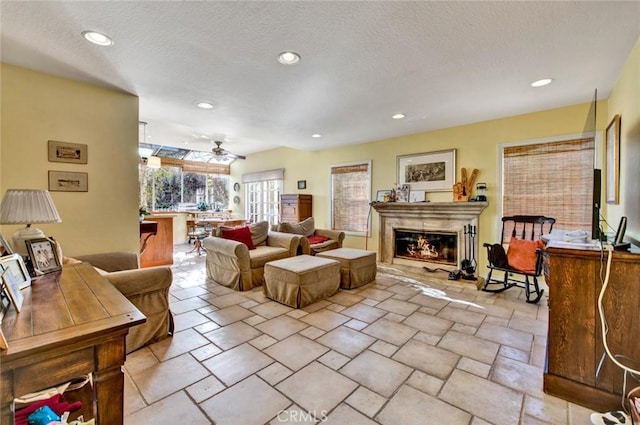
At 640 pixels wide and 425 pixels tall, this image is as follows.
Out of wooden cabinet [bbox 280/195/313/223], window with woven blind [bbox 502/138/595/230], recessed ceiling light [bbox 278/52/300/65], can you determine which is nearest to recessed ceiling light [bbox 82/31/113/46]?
recessed ceiling light [bbox 278/52/300/65]

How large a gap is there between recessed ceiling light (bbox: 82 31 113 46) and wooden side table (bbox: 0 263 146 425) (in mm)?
1909

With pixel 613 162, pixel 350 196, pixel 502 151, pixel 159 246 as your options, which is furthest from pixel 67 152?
pixel 613 162

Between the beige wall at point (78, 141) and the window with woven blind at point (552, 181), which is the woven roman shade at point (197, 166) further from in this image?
the window with woven blind at point (552, 181)

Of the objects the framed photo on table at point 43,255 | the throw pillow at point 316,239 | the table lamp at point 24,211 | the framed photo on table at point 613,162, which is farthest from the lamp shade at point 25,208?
the framed photo on table at point 613,162

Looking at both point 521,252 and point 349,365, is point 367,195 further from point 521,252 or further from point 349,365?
point 349,365

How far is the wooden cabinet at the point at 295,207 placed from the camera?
20.7ft

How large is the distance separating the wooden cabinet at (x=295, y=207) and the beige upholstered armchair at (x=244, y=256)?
5.51 feet

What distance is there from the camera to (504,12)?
1.79 meters

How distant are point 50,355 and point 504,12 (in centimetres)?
291

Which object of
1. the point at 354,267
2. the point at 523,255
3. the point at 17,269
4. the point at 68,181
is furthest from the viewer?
the point at 354,267

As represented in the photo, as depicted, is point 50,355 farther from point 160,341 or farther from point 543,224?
point 543,224

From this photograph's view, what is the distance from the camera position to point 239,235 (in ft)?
13.9

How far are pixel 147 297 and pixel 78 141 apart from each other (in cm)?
203

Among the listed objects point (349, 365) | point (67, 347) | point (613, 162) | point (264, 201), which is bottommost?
point (349, 365)
